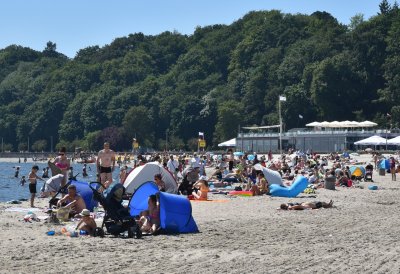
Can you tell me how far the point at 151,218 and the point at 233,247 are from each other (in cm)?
215

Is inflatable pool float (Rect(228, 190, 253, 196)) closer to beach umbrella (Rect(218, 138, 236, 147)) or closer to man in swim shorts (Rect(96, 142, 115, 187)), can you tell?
man in swim shorts (Rect(96, 142, 115, 187))

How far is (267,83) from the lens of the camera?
99.4m

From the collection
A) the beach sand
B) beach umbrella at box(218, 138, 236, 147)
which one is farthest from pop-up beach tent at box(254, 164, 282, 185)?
beach umbrella at box(218, 138, 236, 147)

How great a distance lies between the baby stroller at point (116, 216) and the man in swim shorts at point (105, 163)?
6168 millimetres

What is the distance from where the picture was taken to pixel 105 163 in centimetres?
2005

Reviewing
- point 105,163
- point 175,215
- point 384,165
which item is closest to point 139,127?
point 384,165

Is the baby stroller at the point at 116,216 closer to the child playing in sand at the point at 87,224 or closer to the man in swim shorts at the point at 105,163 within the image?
the child playing in sand at the point at 87,224

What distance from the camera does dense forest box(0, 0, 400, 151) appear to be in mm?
85938

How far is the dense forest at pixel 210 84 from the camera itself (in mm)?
85938

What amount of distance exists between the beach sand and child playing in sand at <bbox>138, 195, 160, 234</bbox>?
1.57 feet

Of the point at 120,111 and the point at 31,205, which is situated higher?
the point at 120,111

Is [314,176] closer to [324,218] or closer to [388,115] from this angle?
[324,218]

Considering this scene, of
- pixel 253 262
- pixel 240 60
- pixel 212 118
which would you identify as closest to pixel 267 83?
pixel 212 118

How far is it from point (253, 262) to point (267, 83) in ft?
292
